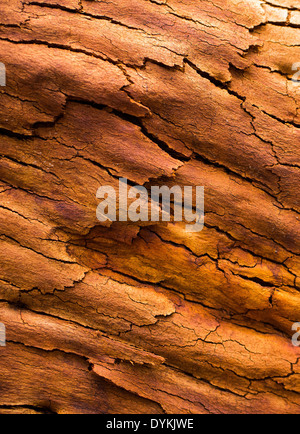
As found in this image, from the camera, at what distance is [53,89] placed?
1.65 metres

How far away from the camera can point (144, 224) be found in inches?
Answer: 67.1

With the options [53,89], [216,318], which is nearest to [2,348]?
[216,318]

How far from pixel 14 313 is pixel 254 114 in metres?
1.66

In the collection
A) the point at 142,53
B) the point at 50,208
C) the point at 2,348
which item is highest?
the point at 142,53

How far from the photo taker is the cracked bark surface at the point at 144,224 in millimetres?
1634

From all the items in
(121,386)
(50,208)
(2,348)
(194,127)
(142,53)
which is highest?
(142,53)

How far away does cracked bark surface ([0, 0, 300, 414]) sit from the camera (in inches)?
64.3

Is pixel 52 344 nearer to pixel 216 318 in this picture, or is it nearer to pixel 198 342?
pixel 198 342

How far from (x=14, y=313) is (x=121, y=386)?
65 centimetres

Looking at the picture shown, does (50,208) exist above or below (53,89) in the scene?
below

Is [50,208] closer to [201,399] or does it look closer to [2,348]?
[2,348]

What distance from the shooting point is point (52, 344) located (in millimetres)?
1627
